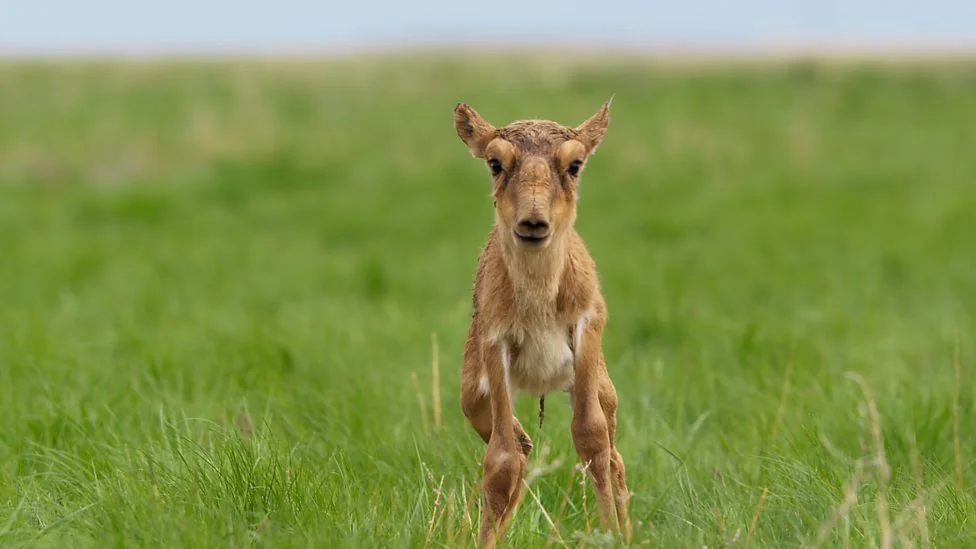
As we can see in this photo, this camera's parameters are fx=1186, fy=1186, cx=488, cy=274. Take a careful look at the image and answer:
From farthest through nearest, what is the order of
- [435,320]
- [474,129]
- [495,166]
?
[435,320]
[474,129]
[495,166]

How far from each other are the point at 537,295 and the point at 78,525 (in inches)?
69.8

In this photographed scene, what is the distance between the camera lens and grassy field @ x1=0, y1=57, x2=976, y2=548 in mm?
4152

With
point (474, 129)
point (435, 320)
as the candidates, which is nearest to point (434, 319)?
point (435, 320)

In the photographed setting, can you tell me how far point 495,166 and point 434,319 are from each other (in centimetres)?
549

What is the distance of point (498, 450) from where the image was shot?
11.9 ft

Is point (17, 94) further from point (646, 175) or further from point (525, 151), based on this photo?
point (525, 151)

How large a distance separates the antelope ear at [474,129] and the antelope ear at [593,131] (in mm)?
275

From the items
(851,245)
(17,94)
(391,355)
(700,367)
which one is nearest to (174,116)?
(17,94)

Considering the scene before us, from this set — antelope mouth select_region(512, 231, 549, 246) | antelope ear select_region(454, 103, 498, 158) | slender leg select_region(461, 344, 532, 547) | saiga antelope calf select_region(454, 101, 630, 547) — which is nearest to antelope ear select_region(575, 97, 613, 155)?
saiga antelope calf select_region(454, 101, 630, 547)

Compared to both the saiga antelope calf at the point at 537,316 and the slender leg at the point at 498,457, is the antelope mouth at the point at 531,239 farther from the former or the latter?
the slender leg at the point at 498,457

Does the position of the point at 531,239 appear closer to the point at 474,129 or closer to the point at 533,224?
the point at 533,224

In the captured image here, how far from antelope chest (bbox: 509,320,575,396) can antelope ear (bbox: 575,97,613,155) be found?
0.57 m

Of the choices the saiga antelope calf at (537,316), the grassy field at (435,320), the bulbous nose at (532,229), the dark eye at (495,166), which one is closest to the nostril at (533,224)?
the bulbous nose at (532,229)

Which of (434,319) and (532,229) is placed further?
(434,319)
